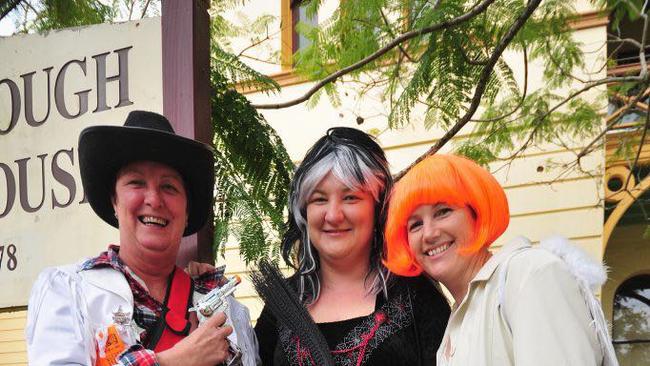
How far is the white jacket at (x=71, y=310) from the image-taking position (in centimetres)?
204

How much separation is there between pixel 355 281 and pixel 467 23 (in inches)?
58.1

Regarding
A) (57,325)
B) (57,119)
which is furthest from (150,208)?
(57,119)

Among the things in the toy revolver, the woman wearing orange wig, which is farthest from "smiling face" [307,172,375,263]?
the toy revolver

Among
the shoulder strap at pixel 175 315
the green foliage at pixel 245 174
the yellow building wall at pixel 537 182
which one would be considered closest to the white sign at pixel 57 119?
the shoulder strap at pixel 175 315

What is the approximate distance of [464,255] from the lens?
2160mm

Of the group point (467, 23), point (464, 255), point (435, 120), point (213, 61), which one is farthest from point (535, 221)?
point (464, 255)

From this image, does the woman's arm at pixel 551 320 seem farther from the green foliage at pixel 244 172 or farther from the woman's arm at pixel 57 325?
the green foliage at pixel 244 172

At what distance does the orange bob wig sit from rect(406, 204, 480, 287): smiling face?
0.02 m

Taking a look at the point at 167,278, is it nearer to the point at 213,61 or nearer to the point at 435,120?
the point at 213,61

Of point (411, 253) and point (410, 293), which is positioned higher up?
point (411, 253)

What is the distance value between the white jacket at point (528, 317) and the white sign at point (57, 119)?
1231mm

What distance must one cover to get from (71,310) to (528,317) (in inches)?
48.0

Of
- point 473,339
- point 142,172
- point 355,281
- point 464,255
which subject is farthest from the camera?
point 355,281

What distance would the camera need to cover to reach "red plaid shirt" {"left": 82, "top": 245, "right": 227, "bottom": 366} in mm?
2041
